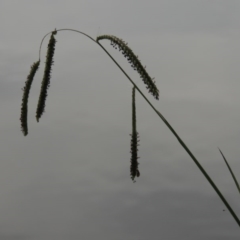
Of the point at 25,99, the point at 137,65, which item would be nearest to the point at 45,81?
the point at 25,99

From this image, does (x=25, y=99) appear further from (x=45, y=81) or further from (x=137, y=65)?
(x=137, y=65)

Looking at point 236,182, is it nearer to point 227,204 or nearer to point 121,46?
point 227,204

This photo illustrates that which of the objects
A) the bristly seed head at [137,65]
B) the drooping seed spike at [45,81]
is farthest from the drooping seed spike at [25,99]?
the bristly seed head at [137,65]

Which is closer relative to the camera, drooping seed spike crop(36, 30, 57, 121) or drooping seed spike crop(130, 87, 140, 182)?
drooping seed spike crop(130, 87, 140, 182)

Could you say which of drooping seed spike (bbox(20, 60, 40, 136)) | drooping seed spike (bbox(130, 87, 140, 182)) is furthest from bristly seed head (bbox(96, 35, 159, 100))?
drooping seed spike (bbox(20, 60, 40, 136))

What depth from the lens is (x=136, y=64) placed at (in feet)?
18.2

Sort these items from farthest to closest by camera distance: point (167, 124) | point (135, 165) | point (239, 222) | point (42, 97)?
point (42, 97), point (135, 165), point (167, 124), point (239, 222)

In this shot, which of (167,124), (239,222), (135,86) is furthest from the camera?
(135,86)

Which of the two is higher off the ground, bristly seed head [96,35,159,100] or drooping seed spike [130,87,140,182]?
bristly seed head [96,35,159,100]

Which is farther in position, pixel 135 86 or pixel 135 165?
pixel 135 165

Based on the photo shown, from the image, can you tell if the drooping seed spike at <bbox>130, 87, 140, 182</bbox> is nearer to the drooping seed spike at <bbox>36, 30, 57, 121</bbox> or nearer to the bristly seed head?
the bristly seed head

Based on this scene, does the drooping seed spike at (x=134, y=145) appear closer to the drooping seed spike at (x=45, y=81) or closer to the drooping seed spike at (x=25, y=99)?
the drooping seed spike at (x=45, y=81)

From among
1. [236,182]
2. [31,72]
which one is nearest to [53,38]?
[31,72]

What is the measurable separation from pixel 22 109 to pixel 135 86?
85.0 inches
